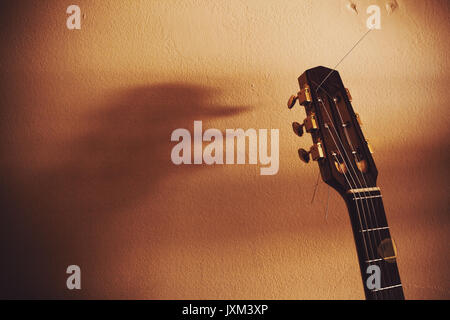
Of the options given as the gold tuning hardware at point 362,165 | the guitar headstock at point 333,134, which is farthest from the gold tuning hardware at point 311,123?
the gold tuning hardware at point 362,165

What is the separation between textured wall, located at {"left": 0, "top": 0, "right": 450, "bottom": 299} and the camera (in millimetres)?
797

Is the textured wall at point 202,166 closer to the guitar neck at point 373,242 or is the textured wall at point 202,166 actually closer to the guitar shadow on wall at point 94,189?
the guitar shadow on wall at point 94,189

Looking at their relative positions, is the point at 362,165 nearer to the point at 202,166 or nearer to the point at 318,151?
the point at 318,151

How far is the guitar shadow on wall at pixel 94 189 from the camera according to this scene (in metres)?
0.79

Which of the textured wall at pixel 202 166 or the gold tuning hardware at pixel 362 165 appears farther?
the textured wall at pixel 202 166

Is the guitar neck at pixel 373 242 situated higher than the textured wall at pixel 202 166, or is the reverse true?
the textured wall at pixel 202 166

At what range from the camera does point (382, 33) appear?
851 mm

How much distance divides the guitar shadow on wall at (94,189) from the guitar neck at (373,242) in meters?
0.42

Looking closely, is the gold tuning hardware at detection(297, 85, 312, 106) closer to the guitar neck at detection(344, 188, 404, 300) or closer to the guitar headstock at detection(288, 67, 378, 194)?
the guitar headstock at detection(288, 67, 378, 194)

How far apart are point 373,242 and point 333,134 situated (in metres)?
0.25

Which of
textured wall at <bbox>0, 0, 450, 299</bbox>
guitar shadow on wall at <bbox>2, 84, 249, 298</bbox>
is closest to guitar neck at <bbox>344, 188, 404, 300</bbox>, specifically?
textured wall at <bbox>0, 0, 450, 299</bbox>

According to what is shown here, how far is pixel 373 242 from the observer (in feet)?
1.98

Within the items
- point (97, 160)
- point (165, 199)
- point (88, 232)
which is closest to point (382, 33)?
point (165, 199)
